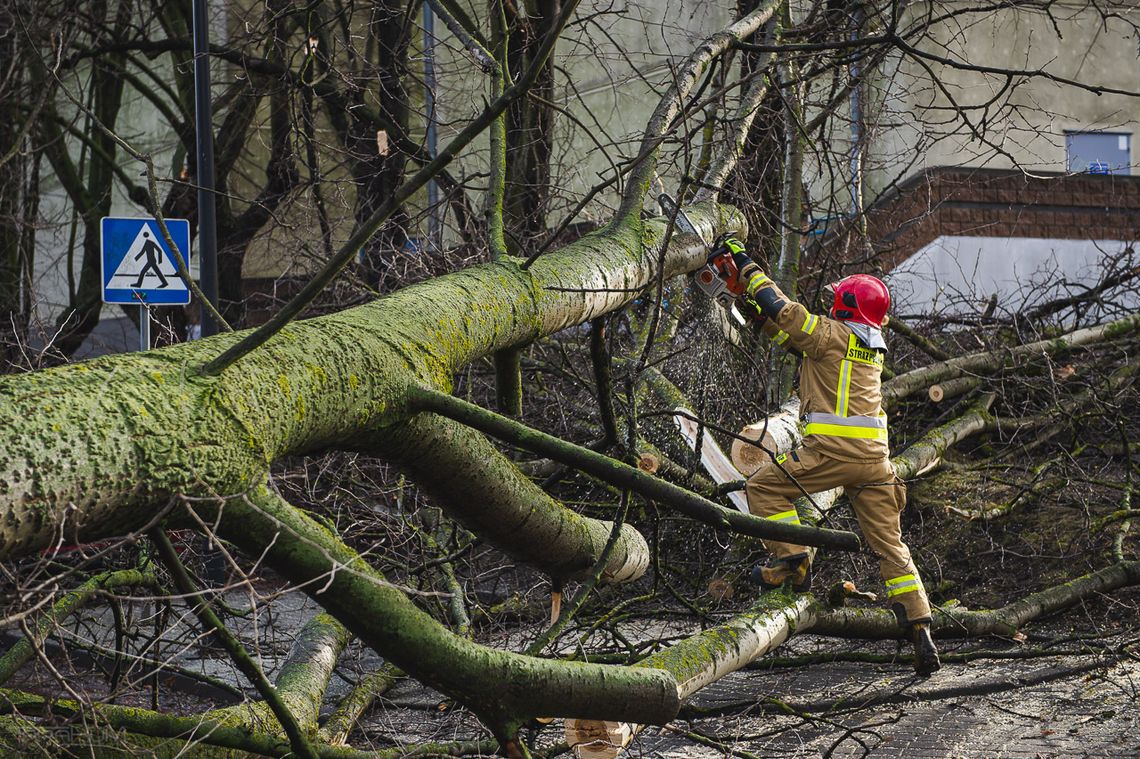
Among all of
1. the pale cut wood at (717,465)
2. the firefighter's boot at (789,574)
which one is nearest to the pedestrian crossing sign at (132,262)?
the pale cut wood at (717,465)

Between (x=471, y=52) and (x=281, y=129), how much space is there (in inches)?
273

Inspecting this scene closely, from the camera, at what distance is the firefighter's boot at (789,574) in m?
5.36

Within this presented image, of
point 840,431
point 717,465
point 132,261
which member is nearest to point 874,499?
point 840,431

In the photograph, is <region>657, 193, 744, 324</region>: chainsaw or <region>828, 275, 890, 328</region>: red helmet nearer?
<region>657, 193, 744, 324</region>: chainsaw

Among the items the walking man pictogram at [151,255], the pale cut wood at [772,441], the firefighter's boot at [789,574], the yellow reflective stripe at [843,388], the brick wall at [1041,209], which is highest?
the brick wall at [1041,209]

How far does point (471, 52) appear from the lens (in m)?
5.36

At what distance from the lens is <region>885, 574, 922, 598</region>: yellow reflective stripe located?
5594 mm

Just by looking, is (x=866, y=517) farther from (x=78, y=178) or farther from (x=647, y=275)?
(x=78, y=178)

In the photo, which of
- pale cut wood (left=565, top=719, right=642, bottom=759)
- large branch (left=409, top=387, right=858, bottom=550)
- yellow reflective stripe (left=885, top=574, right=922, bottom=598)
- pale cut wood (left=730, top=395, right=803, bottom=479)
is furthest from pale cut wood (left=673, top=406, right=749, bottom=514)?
large branch (left=409, top=387, right=858, bottom=550)

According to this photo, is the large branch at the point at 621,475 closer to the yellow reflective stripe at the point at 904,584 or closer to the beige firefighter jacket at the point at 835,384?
the beige firefighter jacket at the point at 835,384

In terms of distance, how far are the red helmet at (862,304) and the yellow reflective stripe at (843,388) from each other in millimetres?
209

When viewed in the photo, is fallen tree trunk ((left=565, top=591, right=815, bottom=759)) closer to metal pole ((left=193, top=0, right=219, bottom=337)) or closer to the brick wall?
metal pole ((left=193, top=0, right=219, bottom=337))

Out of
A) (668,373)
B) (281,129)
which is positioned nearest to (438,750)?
(668,373)

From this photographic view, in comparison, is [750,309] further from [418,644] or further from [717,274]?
[418,644]
